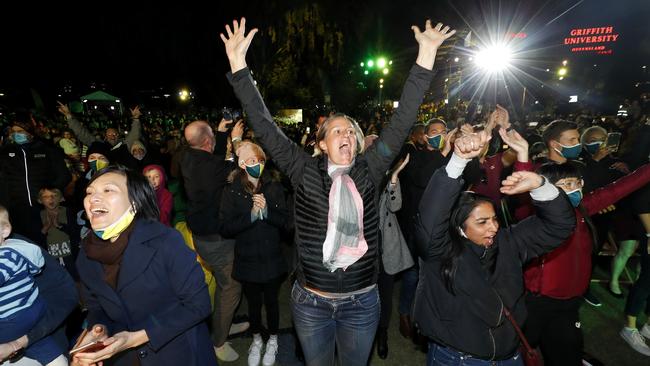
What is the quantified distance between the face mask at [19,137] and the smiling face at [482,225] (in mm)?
6220

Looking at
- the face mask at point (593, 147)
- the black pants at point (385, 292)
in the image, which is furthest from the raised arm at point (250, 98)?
the face mask at point (593, 147)

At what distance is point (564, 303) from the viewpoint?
2844 millimetres

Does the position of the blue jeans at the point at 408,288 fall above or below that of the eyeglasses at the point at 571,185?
below

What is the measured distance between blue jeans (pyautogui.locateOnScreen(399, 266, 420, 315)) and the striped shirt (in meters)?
3.40

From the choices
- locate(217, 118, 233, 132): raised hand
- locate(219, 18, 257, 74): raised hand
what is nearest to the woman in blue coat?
locate(219, 18, 257, 74): raised hand

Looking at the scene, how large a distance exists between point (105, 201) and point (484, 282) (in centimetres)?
223

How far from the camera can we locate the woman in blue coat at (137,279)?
209 cm

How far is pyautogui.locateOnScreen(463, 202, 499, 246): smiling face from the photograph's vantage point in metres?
2.25

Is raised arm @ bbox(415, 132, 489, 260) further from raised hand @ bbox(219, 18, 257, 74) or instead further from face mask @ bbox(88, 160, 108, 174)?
face mask @ bbox(88, 160, 108, 174)

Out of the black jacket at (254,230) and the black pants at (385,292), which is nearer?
the black jacket at (254,230)

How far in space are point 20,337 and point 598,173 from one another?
5.90m

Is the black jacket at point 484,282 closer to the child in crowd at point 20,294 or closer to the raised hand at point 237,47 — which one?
the raised hand at point 237,47

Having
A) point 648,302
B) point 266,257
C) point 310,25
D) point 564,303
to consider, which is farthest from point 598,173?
point 310,25

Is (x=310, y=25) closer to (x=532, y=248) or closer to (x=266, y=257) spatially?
(x=266, y=257)
